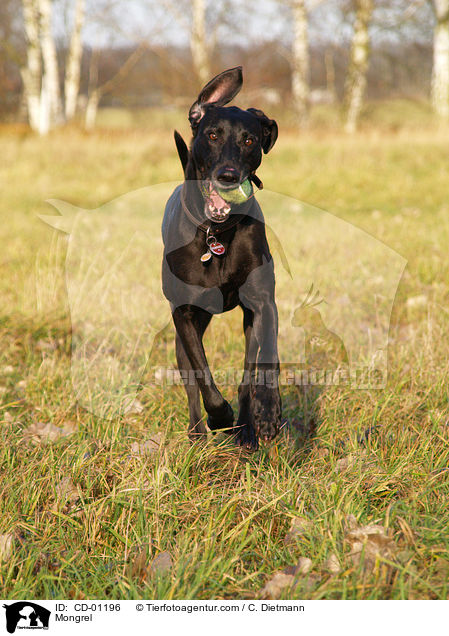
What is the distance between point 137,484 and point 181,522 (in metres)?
0.24

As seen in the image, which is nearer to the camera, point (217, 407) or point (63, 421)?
point (217, 407)

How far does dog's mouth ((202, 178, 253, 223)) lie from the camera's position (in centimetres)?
252

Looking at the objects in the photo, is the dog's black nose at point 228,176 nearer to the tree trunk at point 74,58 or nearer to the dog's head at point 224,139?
the dog's head at point 224,139

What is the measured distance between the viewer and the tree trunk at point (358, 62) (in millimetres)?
18312

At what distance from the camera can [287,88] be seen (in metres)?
22.1

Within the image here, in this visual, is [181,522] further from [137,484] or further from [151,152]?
[151,152]

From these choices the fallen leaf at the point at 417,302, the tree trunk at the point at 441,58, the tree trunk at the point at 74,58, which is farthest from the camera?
the tree trunk at the point at 74,58

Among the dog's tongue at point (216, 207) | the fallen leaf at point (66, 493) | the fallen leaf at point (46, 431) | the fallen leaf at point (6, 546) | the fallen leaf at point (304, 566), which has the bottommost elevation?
the fallen leaf at point (6, 546)

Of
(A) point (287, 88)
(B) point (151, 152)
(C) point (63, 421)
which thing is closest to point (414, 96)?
(A) point (287, 88)

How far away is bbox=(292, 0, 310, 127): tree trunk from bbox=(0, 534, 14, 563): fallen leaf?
19.1m

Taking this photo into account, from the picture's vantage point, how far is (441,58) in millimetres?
18266

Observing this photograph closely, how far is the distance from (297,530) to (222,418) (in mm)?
749

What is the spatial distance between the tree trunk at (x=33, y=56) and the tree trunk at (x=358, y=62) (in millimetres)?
9746

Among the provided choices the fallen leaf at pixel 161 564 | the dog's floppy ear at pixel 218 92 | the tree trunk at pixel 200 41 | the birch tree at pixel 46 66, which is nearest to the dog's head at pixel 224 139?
the dog's floppy ear at pixel 218 92
